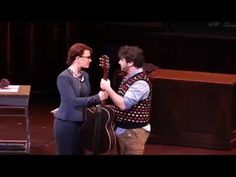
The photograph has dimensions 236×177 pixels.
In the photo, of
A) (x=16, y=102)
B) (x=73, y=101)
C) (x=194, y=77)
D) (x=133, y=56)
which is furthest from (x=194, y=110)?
(x=73, y=101)

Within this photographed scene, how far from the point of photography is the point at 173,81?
8289 millimetres

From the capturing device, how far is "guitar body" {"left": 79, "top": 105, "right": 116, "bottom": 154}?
5.87m

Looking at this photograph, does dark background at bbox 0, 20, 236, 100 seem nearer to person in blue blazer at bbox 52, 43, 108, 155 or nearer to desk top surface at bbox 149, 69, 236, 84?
desk top surface at bbox 149, 69, 236, 84

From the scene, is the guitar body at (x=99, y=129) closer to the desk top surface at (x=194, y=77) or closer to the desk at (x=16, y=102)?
the desk at (x=16, y=102)

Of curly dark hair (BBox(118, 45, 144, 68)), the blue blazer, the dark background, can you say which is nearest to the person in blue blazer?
the blue blazer

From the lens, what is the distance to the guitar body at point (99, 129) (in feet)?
19.3

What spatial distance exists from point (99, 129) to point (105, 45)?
5.10 meters

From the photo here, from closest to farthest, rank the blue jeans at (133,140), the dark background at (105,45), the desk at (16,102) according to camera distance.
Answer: the blue jeans at (133,140), the desk at (16,102), the dark background at (105,45)

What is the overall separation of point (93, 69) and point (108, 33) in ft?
2.03

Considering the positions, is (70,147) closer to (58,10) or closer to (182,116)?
(58,10)

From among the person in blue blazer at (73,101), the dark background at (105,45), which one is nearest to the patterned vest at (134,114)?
the person in blue blazer at (73,101)

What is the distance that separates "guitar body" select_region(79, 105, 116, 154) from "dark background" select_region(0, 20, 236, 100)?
15.6 feet

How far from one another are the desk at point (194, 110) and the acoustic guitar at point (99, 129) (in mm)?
2526

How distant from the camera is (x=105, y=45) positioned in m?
10.9
